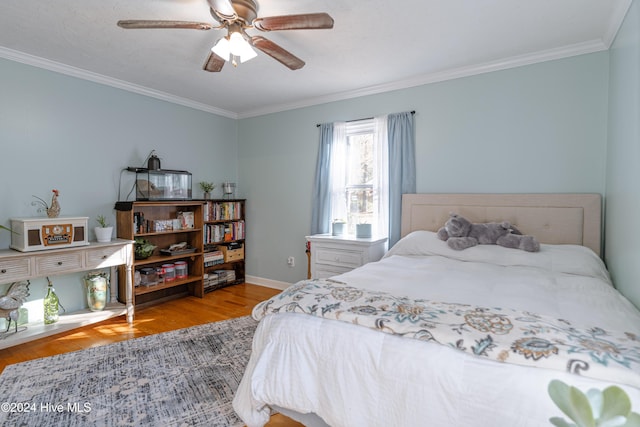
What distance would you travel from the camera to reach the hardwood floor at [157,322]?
8.56 ft

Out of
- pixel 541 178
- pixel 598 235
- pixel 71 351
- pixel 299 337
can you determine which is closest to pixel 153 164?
pixel 71 351

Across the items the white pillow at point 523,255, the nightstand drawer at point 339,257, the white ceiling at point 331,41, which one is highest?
the white ceiling at point 331,41

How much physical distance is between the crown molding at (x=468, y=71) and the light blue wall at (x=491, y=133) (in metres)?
0.05

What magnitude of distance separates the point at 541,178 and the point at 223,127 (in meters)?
3.85

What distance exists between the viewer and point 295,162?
434 centimetres

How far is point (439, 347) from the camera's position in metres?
1.13

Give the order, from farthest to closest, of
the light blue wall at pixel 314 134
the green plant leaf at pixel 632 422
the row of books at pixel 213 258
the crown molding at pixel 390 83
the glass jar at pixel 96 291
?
the row of books at pixel 213 258 → the glass jar at pixel 96 291 → the light blue wall at pixel 314 134 → the crown molding at pixel 390 83 → the green plant leaf at pixel 632 422

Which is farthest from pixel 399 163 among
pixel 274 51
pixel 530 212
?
pixel 274 51

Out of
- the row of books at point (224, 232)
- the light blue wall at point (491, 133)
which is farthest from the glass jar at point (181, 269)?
the light blue wall at point (491, 133)

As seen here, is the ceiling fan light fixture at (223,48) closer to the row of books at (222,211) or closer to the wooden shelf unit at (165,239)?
the wooden shelf unit at (165,239)

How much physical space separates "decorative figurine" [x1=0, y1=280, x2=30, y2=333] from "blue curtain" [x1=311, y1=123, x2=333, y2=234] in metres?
2.80

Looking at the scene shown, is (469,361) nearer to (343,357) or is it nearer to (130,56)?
(343,357)

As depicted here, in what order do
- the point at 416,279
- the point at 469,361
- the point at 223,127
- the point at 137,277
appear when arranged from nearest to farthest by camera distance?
the point at 469,361 → the point at 416,279 → the point at 137,277 → the point at 223,127

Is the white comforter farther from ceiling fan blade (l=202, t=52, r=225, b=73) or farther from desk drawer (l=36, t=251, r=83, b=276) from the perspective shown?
desk drawer (l=36, t=251, r=83, b=276)
